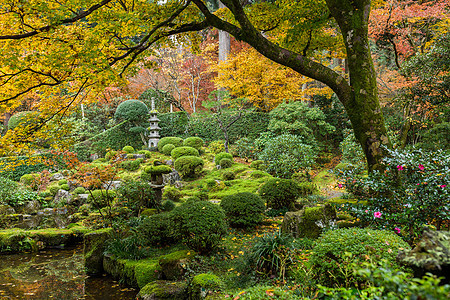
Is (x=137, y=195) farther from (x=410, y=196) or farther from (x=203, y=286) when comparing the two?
(x=410, y=196)

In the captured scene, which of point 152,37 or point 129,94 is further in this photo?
point 129,94

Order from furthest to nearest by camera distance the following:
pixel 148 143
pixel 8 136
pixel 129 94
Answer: pixel 129 94 < pixel 148 143 < pixel 8 136

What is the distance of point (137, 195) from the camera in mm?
7301

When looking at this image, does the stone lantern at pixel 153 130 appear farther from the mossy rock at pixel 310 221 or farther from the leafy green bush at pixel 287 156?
the mossy rock at pixel 310 221

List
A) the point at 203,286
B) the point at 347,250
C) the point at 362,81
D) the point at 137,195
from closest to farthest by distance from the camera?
the point at 347,250 < the point at 203,286 < the point at 362,81 < the point at 137,195

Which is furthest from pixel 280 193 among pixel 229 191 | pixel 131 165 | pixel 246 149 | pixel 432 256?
pixel 131 165

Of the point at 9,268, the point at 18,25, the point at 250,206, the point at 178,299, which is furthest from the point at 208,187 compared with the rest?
the point at 18,25

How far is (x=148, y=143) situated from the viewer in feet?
54.3

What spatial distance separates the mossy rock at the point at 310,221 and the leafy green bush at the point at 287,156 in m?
4.51

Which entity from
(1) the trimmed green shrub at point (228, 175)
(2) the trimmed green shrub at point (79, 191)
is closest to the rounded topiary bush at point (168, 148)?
(1) the trimmed green shrub at point (228, 175)

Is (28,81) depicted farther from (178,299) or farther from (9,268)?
(178,299)

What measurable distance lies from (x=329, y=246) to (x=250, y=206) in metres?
3.05

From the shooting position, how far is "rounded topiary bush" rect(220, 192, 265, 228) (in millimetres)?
5551

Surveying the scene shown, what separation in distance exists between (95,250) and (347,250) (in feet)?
14.6
